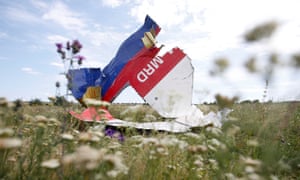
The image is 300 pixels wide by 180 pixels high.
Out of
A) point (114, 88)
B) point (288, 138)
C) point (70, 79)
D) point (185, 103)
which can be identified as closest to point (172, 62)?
point (185, 103)

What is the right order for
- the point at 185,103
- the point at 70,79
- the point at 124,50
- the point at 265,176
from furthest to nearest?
1. the point at 124,50
2. the point at 185,103
3. the point at 70,79
4. the point at 265,176

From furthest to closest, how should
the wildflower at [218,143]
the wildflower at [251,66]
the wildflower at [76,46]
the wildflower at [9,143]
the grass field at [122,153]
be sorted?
1. the wildflower at [76,46]
2. the wildflower at [251,66]
3. the wildflower at [218,143]
4. the grass field at [122,153]
5. the wildflower at [9,143]

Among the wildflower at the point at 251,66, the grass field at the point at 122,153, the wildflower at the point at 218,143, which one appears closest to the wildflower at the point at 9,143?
the grass field at the point at 122,153

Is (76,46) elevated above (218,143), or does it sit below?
above

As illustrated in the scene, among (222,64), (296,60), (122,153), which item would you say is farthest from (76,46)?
(296,60)

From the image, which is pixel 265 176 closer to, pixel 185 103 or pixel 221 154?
pixel 221 154

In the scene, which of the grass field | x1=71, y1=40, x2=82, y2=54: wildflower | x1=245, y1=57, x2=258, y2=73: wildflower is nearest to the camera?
the grass field

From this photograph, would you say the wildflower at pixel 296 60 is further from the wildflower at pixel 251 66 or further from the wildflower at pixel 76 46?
the wildflower at pixel 76 46

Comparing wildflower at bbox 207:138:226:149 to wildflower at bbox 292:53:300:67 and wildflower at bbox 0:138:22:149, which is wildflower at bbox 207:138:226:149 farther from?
wildflower at bbox 0:138:22:149

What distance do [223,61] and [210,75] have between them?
79mm

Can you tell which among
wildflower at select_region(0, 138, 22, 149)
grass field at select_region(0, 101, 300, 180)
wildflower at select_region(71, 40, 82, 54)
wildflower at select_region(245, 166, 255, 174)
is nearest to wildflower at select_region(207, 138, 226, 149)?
grass field at select_region(0, 101, 300, 180)

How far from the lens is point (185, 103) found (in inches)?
187

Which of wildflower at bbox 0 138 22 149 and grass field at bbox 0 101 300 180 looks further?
grass field at bbox 0 101 300 180

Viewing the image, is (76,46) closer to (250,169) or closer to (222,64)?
(222,64)
